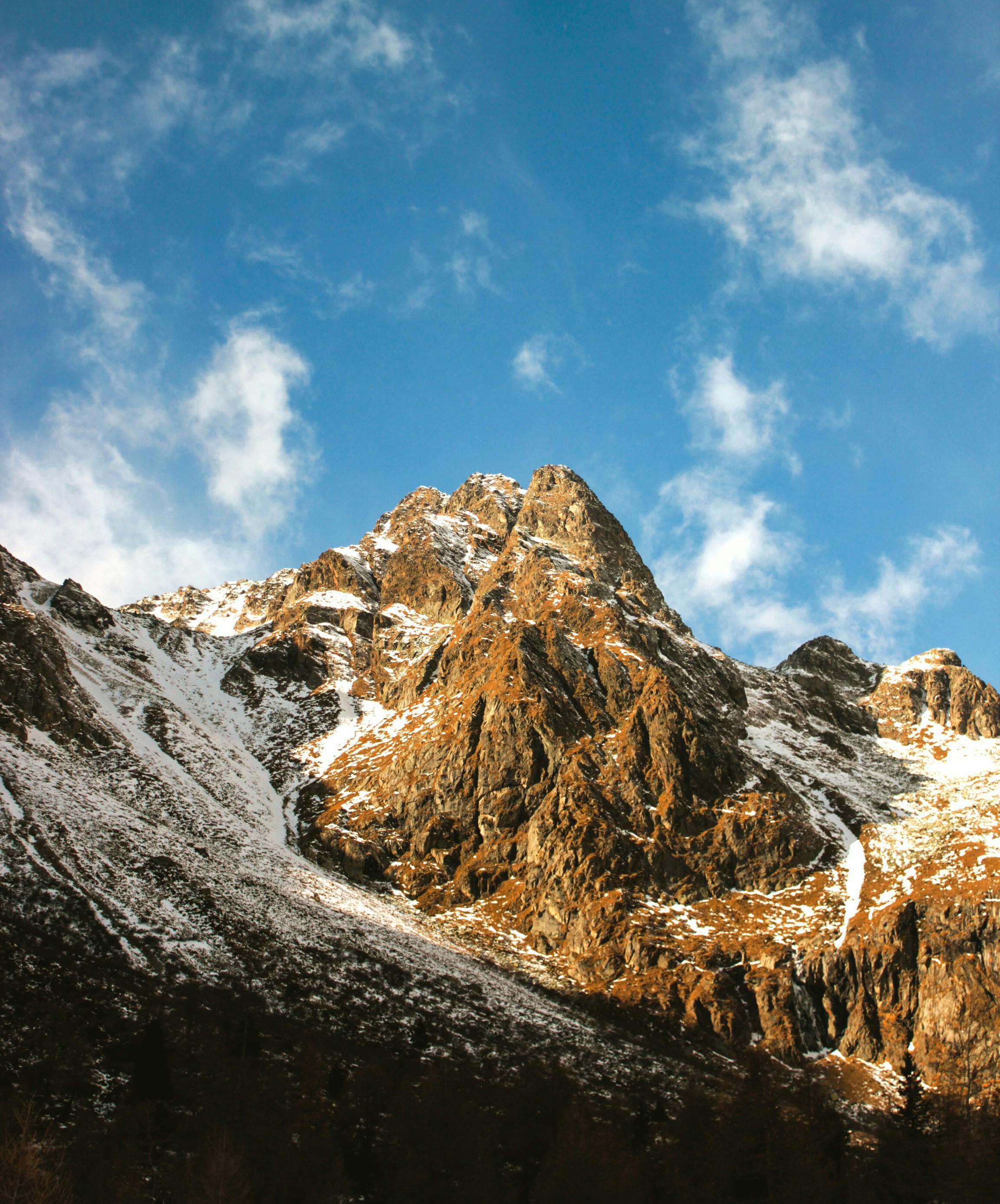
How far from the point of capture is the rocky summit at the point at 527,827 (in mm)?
72688

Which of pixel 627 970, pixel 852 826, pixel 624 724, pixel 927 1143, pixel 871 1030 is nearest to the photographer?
pixel 927 1143

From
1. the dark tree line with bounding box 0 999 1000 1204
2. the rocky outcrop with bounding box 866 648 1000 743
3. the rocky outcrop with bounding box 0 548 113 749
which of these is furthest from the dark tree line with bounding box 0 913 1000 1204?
the rocky outcrop with bounding box 866 648 1000 743

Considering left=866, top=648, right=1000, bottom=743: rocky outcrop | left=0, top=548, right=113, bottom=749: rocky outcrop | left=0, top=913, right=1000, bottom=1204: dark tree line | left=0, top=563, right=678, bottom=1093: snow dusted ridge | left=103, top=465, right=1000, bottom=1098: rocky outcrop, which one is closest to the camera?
left=0, top=913, right=1000, bottom=1204: dark tree line

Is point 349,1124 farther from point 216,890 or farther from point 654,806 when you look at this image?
point 654,806

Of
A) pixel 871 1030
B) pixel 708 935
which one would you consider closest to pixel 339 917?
pixel 708 935

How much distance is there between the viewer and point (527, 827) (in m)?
108

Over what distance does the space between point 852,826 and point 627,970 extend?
42852 mm

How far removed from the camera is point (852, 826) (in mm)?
111875

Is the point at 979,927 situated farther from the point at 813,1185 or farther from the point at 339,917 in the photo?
the point at 339,917

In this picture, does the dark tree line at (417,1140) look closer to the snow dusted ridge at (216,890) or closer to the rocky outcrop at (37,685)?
the snow dusted ridge at (216,890)

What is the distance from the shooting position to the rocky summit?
72.7 metres

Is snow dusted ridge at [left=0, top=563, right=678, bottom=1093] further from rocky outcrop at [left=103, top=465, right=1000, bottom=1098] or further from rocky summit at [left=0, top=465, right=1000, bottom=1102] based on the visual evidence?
rocky outcrop at [left=103, top=465, right=1000, bottom=1098]

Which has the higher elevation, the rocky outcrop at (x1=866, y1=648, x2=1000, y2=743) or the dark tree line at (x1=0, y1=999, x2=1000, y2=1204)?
the rocky outcrop at (x1=866, y1=648, x2=1000, y2=743)

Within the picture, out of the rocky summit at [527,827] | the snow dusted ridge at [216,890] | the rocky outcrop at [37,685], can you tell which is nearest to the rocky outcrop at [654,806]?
the rocky summit at [527,827]
